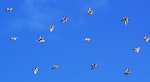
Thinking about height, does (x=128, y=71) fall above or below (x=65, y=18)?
below

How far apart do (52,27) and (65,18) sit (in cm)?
188

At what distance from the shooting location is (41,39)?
43.6 m

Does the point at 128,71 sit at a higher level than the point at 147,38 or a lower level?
lower

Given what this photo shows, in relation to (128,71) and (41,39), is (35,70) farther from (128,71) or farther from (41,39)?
(128,71)

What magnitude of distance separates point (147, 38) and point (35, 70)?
12.4m

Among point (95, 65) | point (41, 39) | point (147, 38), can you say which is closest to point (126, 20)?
point (147, 38)

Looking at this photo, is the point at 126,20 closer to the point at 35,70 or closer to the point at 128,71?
the point at 128,71

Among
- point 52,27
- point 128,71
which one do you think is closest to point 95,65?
point 128,71

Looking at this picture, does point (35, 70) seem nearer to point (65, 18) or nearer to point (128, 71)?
point (65, 18)

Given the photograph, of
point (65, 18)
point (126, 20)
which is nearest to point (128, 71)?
point (126, 20)

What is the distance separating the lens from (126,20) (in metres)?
44.1

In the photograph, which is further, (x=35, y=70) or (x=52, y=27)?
(x=35, y=70)

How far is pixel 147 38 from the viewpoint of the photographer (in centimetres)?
4378

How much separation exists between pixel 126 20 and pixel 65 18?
639cm
